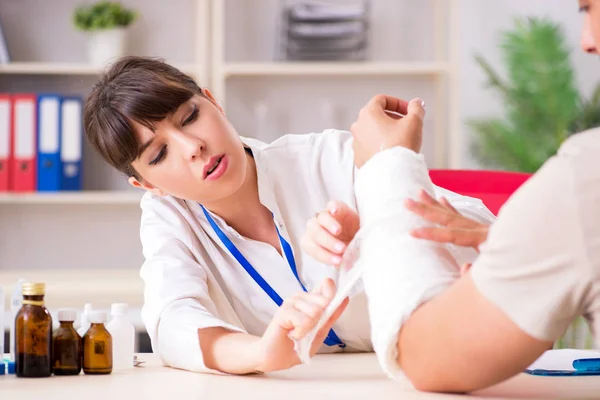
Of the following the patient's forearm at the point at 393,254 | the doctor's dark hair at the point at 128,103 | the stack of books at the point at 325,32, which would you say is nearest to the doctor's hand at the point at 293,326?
the patient's forearm at the point at 393,254

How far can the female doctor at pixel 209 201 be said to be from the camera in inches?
56.9

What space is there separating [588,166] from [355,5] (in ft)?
9.50

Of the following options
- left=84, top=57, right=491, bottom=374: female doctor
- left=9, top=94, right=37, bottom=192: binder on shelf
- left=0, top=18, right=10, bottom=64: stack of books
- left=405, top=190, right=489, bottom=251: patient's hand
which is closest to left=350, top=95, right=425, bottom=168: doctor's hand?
left=405, top=190, right=489, bottom=251: patient's hand

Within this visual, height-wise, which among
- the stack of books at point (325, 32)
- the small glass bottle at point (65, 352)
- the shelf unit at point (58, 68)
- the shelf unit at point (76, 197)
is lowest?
the shelf unit at point (76, 197)

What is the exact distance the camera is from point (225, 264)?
1.55 m

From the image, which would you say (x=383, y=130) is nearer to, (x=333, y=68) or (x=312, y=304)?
(x=312, y=304)

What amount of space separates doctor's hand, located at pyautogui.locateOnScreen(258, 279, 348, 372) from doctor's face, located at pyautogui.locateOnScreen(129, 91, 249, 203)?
43 cm

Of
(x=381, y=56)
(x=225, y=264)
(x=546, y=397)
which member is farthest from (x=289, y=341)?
(x=381, y=56)

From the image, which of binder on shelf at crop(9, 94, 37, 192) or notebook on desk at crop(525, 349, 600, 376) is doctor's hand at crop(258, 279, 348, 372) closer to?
notebook on desk at crop(525, 349, 600, 376)

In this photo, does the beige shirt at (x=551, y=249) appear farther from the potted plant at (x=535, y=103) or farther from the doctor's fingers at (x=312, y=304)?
the potted plant at (x=535, y=103)

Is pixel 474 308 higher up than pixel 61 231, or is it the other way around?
pixel 474 308

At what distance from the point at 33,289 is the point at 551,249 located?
2.39 ft

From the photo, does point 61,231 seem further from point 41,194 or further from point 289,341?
point 289,341

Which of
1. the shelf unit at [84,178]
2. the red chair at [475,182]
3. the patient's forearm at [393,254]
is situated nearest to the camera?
the patient's forearm at [393,254]
